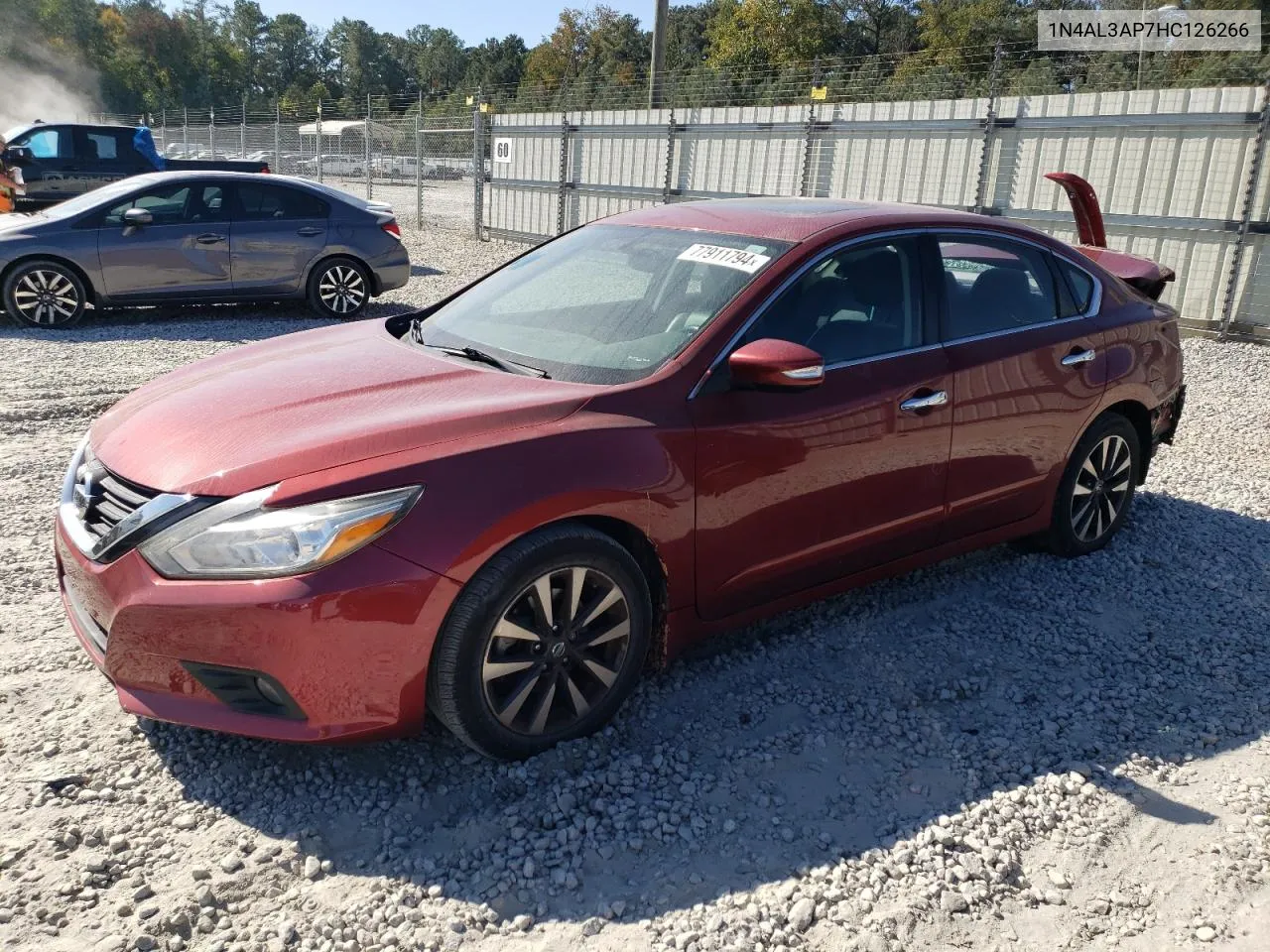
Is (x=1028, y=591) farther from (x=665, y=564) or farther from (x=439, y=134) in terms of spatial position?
(x=439, y=134)

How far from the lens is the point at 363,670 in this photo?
8.73ft

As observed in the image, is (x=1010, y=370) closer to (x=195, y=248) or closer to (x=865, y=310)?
(x=865, y=310)

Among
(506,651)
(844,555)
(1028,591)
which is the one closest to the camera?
(506,651)

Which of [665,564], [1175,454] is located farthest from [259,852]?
[1175,454]

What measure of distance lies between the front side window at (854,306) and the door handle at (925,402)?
20cm

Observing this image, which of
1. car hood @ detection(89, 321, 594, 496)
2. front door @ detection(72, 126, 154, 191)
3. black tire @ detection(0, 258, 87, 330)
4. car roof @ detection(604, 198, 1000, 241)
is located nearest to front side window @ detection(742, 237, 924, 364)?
car roof @ detection(604, 198, 1000, 241)

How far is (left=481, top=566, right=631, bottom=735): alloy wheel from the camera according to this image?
9.48ft

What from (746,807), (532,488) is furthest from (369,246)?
(746,807)

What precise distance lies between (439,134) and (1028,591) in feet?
64.9

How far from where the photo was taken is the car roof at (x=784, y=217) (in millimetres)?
3748

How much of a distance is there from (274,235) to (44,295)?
7.12ft

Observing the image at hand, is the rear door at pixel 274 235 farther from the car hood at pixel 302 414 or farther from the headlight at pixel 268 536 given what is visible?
the headlight at pixel 268 536

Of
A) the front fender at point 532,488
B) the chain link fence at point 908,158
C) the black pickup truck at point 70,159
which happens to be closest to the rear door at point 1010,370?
the front fender at point 532,488

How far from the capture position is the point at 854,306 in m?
3.73
